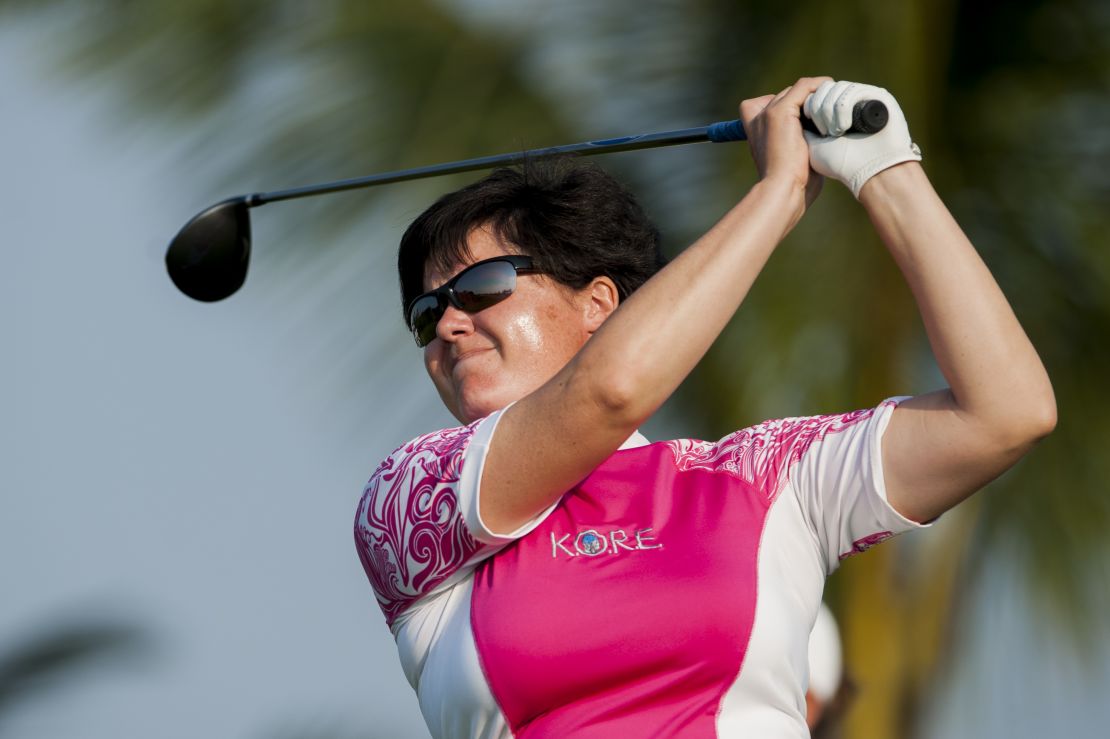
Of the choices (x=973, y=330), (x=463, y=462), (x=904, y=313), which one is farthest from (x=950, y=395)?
(x=904, y=313)

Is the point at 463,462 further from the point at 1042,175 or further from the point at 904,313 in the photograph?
the point at 1042,175

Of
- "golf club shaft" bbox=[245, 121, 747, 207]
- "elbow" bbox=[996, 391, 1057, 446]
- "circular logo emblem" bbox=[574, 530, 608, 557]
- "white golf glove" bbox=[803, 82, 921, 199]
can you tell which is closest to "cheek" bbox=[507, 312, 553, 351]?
"golf club shaft" bbox=[245, 121, 747, 207]

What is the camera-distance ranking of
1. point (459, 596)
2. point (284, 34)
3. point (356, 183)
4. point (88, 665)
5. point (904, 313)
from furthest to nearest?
point (88, 665) < point (284, 34) < point (904, 313) < point (356, 183) < point (459, 596)

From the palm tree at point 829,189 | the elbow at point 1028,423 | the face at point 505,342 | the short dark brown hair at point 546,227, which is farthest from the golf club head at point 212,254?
the palm tree at point 829,189

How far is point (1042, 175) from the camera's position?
5.14 meters

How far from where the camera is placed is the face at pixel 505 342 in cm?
249

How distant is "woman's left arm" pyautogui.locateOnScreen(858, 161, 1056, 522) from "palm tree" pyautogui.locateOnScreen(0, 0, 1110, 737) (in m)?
2.65

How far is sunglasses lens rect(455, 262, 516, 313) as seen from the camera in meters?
2.53

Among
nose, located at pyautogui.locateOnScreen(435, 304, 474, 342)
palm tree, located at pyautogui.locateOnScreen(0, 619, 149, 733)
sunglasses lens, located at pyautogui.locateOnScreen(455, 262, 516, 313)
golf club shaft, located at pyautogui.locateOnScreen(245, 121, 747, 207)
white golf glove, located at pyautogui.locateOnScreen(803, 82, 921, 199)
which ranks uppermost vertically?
golf club shaft, located at pyautogui.locateOnScreen(245, 121, 747, 207)

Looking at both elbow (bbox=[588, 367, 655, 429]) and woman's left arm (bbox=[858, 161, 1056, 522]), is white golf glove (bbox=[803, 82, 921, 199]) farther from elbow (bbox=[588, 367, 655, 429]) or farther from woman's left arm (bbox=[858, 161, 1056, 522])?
elbow (bbox=[588, 367, 655, 429])

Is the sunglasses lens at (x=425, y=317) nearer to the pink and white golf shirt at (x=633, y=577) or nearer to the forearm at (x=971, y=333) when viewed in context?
the pink and white golf shirt at (x=633, y=577)

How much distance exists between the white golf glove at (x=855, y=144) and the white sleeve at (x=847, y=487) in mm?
301

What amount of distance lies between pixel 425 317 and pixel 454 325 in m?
0.10

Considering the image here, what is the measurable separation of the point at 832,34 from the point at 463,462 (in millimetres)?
3181
